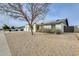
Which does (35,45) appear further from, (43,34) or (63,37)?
(63,37)

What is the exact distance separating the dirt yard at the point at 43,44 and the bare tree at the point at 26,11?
16 centimetres

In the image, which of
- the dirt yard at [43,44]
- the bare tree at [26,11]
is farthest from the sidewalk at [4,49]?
the bare tree at [26,11]

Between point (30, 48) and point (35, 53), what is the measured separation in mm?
79

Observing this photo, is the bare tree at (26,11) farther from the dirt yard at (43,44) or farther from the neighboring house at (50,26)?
the dirt yard at (43,44)

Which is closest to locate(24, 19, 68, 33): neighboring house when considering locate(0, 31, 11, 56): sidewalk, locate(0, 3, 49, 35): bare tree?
locate(0, 3, 49, 35): bare tree

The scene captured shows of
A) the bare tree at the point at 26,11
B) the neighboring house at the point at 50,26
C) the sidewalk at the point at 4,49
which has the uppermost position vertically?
the bare tree at the point at 26,11

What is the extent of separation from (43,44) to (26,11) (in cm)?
41

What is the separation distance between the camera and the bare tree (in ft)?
8.94

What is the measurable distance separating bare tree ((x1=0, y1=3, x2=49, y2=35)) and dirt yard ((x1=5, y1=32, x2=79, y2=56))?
0.16 metres

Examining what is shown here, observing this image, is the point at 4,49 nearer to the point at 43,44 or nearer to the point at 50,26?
the point at 43,44

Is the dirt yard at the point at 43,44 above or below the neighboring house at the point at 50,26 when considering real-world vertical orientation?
below

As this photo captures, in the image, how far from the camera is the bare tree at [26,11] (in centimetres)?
272

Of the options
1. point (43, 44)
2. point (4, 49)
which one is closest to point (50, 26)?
point (43, 44)

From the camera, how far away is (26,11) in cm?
275
